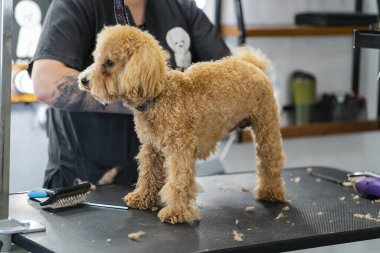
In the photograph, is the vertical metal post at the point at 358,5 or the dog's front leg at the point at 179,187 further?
the vertical metal post at the point at 358,5

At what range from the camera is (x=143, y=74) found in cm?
136

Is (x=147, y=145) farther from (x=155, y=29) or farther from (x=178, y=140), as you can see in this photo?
(x=155, y=29)

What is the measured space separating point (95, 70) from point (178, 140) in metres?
0.21

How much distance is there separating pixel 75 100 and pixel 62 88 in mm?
43

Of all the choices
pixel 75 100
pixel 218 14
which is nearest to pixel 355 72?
pixel 218 14

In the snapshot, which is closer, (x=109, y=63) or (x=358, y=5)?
(x=109, y=63)

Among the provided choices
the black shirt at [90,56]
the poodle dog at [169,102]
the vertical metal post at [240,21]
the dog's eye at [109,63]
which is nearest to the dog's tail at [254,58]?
the poodle dog at [169,102]

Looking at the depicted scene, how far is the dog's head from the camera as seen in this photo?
4.48 ft

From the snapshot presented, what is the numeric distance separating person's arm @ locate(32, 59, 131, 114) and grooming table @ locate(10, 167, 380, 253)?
0.20 m

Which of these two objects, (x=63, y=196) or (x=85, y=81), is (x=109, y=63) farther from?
(x=63, y=196)

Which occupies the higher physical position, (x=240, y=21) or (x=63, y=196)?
(x=240, y=21)

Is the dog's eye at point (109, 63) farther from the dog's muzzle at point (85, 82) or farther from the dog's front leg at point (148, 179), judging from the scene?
the dog's front leg at point (148, 179)

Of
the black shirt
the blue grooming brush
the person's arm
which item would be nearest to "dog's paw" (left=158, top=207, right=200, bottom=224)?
the blue grooming brush

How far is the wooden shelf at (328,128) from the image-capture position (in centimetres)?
338
